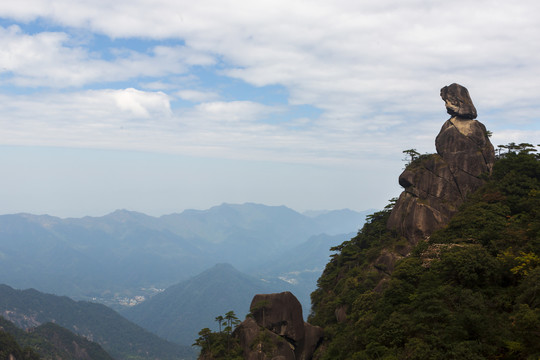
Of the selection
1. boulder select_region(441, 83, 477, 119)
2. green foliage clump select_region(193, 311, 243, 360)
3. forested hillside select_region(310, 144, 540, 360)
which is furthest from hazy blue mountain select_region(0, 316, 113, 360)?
boulder select_region(441, 83, 477, 119)

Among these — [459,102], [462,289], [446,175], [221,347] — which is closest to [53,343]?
[221,347]

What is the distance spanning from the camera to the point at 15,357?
107m

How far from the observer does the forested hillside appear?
1030 inches

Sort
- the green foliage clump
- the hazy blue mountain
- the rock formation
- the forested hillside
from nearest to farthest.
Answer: the forested hillside < the green foliage clump < the rock formation < the hazy blue mountain

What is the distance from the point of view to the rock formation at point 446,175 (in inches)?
2217

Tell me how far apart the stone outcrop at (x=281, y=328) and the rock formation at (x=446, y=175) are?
1871 centimetres

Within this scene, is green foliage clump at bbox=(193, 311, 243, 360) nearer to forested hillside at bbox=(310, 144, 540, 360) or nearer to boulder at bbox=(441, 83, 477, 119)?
forested hillside at bbox=(310, 144, 540, 360)

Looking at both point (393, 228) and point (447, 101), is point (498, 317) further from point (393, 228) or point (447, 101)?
point (447, 101)

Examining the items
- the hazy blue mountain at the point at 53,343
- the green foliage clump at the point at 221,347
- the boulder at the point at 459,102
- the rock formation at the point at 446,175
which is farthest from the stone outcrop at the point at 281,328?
the hazy blue mountain at the point at 53,343

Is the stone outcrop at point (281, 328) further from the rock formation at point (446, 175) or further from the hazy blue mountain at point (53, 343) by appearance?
the hazy blue mountain at point (53, 343)

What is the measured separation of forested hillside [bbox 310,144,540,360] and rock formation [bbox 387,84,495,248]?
8.32 feet

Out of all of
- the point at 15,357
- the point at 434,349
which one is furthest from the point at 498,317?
the point at 15,357

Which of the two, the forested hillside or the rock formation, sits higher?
the rock formation

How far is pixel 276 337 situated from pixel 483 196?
3542 cm
